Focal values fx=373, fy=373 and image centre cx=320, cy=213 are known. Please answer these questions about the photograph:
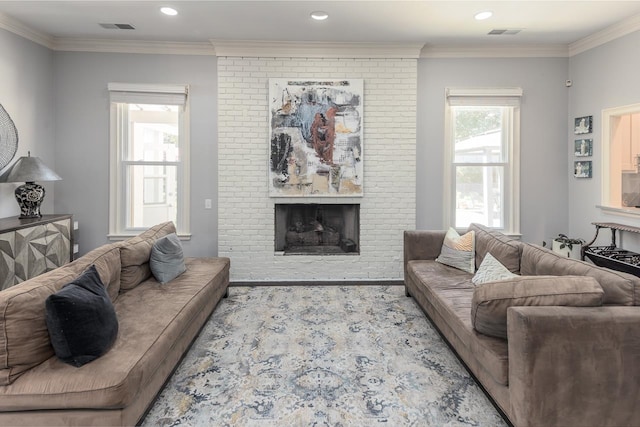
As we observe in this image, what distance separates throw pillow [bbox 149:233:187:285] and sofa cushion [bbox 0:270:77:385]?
1.37 meters

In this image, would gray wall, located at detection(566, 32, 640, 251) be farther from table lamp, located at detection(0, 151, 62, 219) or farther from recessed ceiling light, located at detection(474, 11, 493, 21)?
table lamp, located at detection(0, 151, 62, 219)

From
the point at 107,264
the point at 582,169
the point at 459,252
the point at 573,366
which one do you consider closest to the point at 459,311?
the point at 573,366

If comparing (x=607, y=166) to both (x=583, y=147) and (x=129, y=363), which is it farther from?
(x=129, y=363)

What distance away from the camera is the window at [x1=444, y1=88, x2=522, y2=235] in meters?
4.80

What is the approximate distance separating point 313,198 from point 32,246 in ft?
9.60

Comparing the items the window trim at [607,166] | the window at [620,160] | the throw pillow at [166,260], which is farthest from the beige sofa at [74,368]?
the window at [620,160]

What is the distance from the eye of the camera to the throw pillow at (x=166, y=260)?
3.29 m

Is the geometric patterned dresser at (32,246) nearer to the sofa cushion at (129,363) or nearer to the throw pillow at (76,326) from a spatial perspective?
the sofa cushion at (129,363)

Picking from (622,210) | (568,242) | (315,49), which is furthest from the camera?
(315,49)

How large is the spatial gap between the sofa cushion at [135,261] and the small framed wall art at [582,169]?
16.3ft

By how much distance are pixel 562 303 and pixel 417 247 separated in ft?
7.35

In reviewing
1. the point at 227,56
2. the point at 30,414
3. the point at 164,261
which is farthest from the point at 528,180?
the point at 30,414

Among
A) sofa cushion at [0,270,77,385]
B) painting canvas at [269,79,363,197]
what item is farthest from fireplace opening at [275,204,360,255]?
sofa cushion at [0,270,77,385]

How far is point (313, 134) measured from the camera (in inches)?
182
